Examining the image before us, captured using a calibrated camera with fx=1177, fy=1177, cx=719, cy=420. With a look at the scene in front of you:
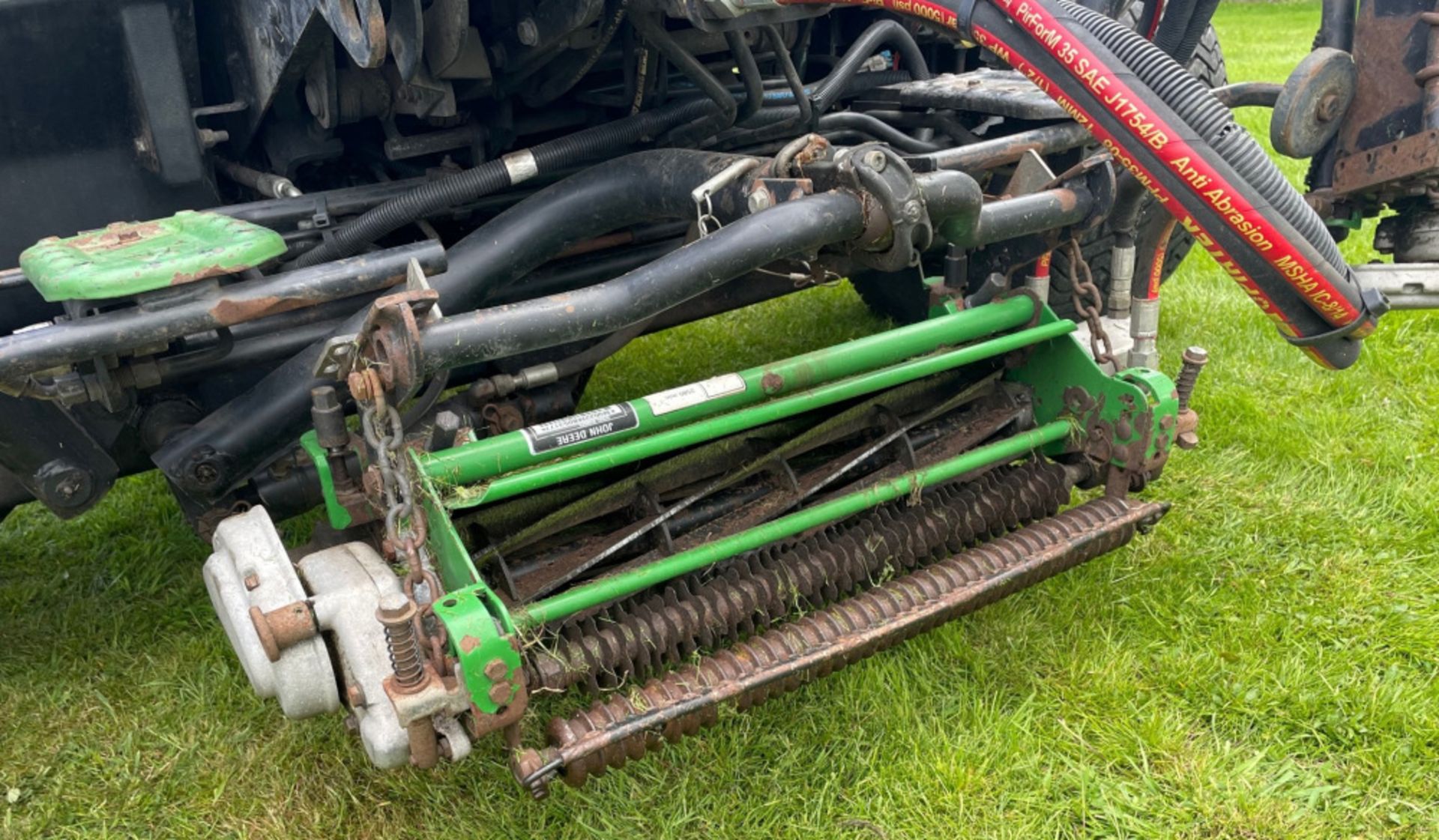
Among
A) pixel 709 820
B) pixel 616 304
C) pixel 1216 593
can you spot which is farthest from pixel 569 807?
pixel 1216 593

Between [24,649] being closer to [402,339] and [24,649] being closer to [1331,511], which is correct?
[402,339]

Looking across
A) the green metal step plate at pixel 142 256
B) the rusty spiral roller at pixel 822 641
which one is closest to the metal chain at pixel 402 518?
the rusty spiral roller at pixel 822 641

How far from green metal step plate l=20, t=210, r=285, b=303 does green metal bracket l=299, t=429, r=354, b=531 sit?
38 centimetres

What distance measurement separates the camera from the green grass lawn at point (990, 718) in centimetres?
232

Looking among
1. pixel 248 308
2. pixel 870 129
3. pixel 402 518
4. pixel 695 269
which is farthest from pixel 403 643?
pixel 870 129

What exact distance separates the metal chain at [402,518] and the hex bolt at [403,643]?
0.11 feet

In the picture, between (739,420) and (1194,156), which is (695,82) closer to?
(739,420)

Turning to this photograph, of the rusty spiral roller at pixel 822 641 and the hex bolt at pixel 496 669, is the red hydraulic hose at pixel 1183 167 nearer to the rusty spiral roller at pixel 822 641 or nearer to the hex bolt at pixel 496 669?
the rusty spiral roller at pixel 822 641

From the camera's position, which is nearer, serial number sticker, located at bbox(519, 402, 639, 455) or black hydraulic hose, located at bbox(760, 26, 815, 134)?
serial number sticker, located at bbox(519, 402, 639, 455)

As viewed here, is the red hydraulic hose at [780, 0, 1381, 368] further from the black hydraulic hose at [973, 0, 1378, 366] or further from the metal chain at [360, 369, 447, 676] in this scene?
the metal chain at [360, 369, 447, 676]

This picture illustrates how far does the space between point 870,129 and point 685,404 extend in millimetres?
1305

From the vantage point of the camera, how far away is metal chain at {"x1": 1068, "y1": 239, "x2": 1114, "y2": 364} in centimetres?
270

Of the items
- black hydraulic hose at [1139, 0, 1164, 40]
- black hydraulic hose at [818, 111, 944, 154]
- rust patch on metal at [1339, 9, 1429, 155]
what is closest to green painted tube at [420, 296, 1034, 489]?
black hydraulic hose at [818, 111, 944, 154]

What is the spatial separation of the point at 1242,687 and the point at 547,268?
190 cm
